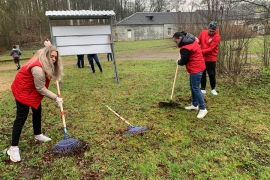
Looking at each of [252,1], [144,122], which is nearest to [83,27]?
[144,122]

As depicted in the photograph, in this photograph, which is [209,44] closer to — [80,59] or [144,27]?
[80,59]

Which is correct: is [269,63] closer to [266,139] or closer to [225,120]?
[225,120]

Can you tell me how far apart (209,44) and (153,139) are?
9.73ft

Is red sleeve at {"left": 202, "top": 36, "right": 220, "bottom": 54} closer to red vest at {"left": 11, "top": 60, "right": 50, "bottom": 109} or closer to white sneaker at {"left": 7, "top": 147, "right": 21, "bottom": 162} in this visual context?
red vest at {"left": 11, "top": 60, "right": 50, "bottom": 109}

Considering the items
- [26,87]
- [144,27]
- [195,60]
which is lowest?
[26,87]

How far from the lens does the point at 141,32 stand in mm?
46250

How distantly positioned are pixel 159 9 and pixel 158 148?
60.1 m

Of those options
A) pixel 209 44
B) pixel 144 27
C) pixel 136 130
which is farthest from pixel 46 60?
pixel 144 27

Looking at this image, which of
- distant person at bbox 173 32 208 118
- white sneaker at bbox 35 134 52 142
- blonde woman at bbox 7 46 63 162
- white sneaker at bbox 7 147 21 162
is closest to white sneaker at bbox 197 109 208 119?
distant person at bbox 173 32 208 118

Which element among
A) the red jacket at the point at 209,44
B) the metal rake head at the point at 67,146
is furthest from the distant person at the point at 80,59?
the metal rake head at the point at 67,146

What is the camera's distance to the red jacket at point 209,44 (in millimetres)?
5273

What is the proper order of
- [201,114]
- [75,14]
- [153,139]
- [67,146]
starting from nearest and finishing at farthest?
[67,146] → [153,139] → [201,114] → [75,14]

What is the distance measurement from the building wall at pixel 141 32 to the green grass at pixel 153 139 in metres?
40.6

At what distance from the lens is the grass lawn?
2.87 meters
